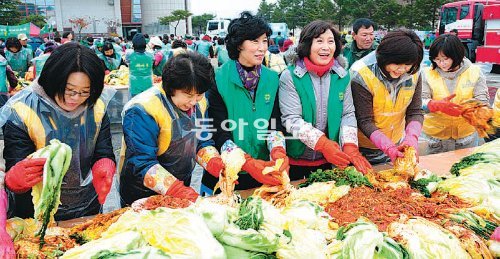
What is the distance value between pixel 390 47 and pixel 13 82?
6124mm

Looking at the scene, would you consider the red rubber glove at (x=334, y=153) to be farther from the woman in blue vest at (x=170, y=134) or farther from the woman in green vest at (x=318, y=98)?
the woman in blue vest at (x=170, y=134)

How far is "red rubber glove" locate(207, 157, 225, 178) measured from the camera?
2137mm

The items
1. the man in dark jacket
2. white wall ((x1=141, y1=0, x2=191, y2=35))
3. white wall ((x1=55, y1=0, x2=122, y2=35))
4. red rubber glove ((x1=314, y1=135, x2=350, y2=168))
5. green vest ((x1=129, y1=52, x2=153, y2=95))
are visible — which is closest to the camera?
red rubber glove ((x1=314, y1=135, x2=350, y2=168))

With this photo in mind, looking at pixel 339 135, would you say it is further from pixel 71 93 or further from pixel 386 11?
pixel 386 11

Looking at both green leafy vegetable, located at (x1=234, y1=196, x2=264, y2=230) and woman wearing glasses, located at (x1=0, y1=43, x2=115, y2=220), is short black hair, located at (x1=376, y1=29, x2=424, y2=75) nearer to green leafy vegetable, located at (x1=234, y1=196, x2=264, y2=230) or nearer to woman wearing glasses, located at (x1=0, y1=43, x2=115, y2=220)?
green leafy vegetable, located at (x1=234, y1=196, x2=264, y2=230)

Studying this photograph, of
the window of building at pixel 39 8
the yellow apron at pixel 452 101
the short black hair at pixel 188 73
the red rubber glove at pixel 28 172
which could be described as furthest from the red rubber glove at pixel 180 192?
the window of building at pixel 39 8

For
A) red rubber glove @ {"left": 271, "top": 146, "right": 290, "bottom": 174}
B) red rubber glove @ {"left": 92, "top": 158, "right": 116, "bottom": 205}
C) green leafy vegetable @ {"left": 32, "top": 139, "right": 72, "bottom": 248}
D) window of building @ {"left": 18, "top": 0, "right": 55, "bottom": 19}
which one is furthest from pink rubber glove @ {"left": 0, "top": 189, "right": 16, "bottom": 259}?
window of building @ {"left": 18, "top": 0, "right": 55, "bottom": 19}

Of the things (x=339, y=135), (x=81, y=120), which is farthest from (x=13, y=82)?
(x=339, y=135)

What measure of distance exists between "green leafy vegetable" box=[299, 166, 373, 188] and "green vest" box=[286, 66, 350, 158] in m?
0.40

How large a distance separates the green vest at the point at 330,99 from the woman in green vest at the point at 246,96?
0.51 feet

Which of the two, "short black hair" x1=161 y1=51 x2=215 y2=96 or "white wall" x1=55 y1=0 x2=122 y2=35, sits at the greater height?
"white wall" x1=55 y1=0 x2=122 y2=35

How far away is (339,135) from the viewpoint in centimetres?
259

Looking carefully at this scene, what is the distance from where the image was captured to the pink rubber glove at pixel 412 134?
8.34 ft

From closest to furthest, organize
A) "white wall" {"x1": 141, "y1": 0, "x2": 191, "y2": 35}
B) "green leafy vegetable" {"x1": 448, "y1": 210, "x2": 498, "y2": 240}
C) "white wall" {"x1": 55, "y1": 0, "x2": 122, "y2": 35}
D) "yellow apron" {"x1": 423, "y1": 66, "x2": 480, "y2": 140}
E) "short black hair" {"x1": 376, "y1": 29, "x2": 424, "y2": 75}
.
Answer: "green leafy vegetable" {"x1": 448, "y1": 210, "x2": 498, "y2": 240} < "short black hair" {"x1": 376, "y1": 29, "x2": 424, "y2": 75} < "yellow apron" {"x1": 423, "y1": 66, "x2": 480, "y2": 140} < "white wall" {"x1": 55, "y1": 0, "x2": 122, "y2": 35} < "white wall" {"x1": 141, "y1": 0, "x2": 191, "y2": 35}
